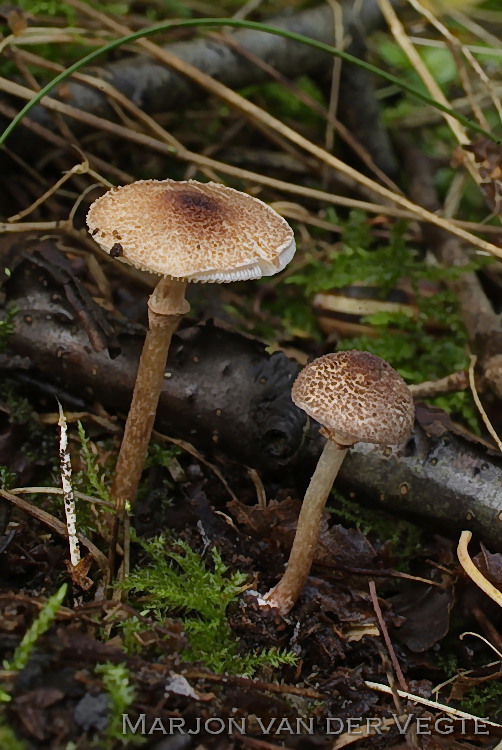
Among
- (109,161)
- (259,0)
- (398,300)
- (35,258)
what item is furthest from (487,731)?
(259,0)

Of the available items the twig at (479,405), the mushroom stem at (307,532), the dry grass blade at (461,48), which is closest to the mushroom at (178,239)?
the mushroom stem at (307,532)

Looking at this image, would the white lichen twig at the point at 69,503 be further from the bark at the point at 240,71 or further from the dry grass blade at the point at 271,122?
the dry grass blade at the point at 271,122

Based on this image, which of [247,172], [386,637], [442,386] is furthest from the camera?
[247,172]

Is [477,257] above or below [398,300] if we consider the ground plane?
above

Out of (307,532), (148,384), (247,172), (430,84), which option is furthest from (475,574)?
(430,84)

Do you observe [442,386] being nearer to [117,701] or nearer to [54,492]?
[54,492]

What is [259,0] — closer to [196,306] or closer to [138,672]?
[196,306]

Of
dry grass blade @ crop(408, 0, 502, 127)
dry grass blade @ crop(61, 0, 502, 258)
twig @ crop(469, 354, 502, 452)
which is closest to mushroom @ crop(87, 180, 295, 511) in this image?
dry grass blade @ crop(61, 0, 502, 258)

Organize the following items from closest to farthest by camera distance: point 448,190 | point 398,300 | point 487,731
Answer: point 487,731
point 398,300
point 448,190
